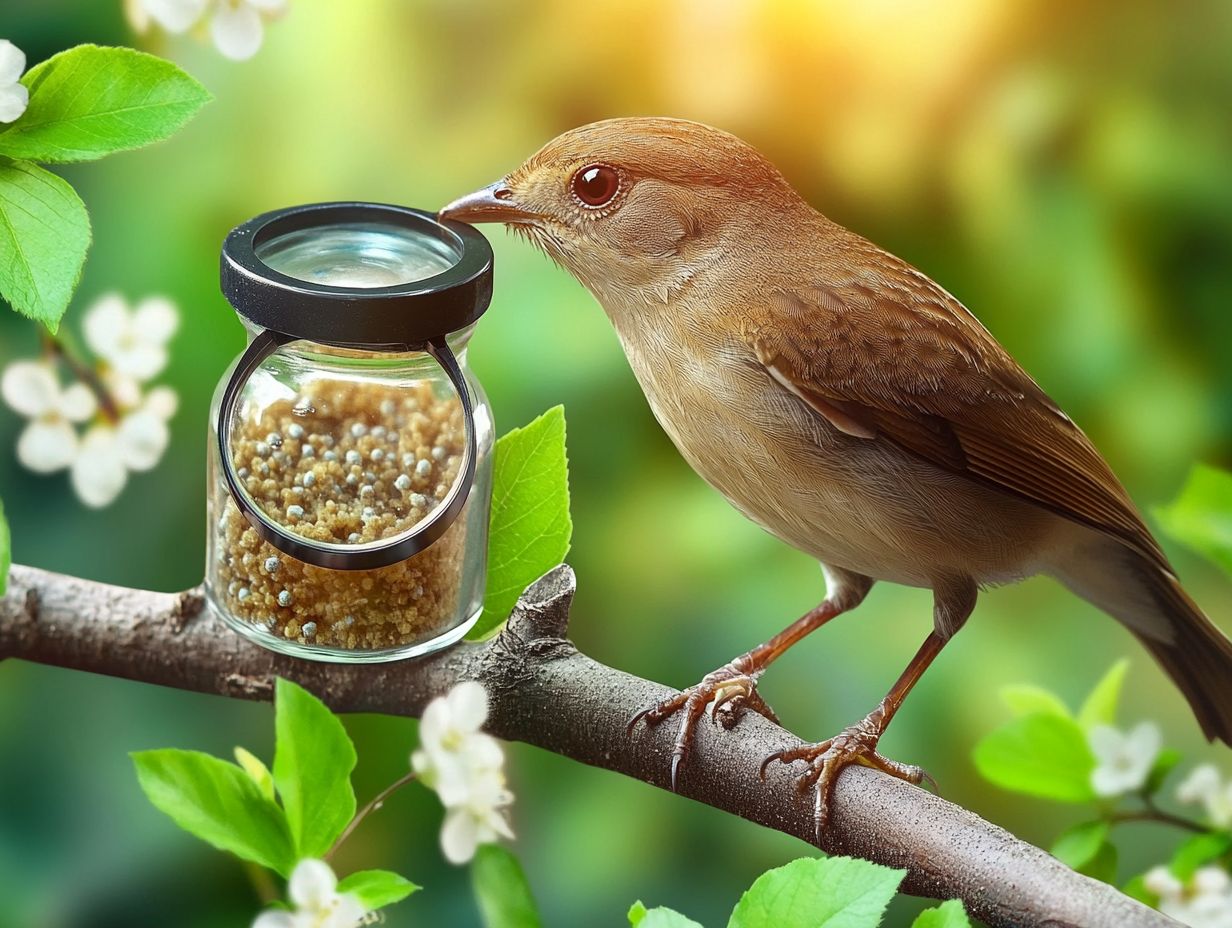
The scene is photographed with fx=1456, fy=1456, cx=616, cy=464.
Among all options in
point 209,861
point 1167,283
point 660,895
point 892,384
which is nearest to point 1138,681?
point 1167,283

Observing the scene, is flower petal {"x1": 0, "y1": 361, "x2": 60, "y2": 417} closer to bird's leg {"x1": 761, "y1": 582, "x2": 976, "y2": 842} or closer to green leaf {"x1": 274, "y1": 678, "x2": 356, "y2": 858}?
green leaf {"x1": 274, "y1": 678, "x2": 356, "y2": 858}

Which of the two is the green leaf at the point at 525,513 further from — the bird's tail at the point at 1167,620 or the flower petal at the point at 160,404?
the bird's tail at the point at 1167,620

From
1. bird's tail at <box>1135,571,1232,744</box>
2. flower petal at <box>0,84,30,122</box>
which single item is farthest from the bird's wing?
flower petal at <box>0,84,30,122</box>

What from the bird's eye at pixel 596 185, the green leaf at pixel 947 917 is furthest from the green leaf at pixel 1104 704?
the bird's eye at pixel 596 185

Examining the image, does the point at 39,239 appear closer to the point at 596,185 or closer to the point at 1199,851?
the point at 596,185

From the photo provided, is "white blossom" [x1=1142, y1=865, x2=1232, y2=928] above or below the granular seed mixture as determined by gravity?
below
